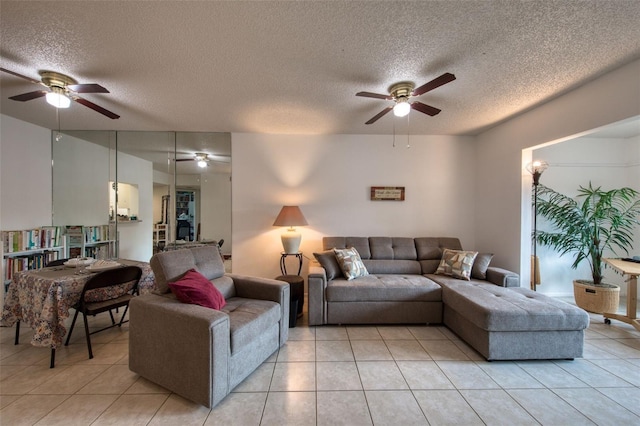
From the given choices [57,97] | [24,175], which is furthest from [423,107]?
[24,175]

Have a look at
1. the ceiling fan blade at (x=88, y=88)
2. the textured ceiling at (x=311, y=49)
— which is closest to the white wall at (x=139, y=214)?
the textured ceiling at (x=311, y=49)

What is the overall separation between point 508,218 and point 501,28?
2.53 metres

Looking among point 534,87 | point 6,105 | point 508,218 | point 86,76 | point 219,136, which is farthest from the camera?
point 219,136

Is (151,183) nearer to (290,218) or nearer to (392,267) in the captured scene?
(290,218)

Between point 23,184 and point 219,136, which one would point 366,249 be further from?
point 23,184


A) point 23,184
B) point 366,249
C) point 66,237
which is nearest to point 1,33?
point 23,184

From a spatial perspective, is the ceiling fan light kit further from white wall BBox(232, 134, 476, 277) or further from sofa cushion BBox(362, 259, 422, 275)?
sofa cushion BBox(362, 259, 422, 275)

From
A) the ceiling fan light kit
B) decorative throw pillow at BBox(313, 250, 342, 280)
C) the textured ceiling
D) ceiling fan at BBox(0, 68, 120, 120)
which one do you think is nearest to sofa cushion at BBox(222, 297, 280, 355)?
decorative throw pillow at BBox(313, 250, 342, 280)

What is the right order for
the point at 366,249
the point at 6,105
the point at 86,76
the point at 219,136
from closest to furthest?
the point at 86,76
the point at 6,105
the point at 366,249
the point at 219,136

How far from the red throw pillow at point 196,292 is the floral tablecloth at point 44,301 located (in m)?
0.94

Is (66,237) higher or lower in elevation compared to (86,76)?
lower

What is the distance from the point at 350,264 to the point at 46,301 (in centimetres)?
283

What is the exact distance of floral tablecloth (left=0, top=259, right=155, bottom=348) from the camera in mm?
1927

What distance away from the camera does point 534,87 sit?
2346mm
